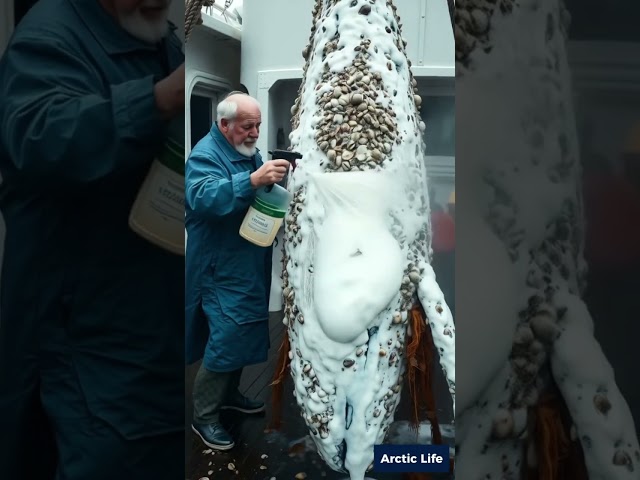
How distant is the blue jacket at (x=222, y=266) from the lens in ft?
2.84

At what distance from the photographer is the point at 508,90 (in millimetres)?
874

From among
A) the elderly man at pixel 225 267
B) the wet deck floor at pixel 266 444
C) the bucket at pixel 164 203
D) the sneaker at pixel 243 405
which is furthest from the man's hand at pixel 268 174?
the sneaker at pixel 243 405

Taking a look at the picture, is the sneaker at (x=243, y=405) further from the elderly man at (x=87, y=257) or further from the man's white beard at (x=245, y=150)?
the man's white beard at (x=245, y=150)

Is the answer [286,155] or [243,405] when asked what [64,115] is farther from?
[243,405]

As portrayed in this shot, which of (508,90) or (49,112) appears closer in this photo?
(49,112)

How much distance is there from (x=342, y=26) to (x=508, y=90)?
28 centimetres

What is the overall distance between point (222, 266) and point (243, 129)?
8.6 inches

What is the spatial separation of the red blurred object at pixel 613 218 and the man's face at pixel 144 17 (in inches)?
27.4

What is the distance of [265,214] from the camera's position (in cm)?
88

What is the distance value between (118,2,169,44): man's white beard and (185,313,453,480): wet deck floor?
463 millimetres

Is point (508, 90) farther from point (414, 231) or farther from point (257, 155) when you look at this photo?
point (257, 155)

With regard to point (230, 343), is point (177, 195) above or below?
above

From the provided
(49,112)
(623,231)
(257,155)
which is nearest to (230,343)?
(257,155)

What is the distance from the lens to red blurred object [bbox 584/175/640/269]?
88 centimetres
